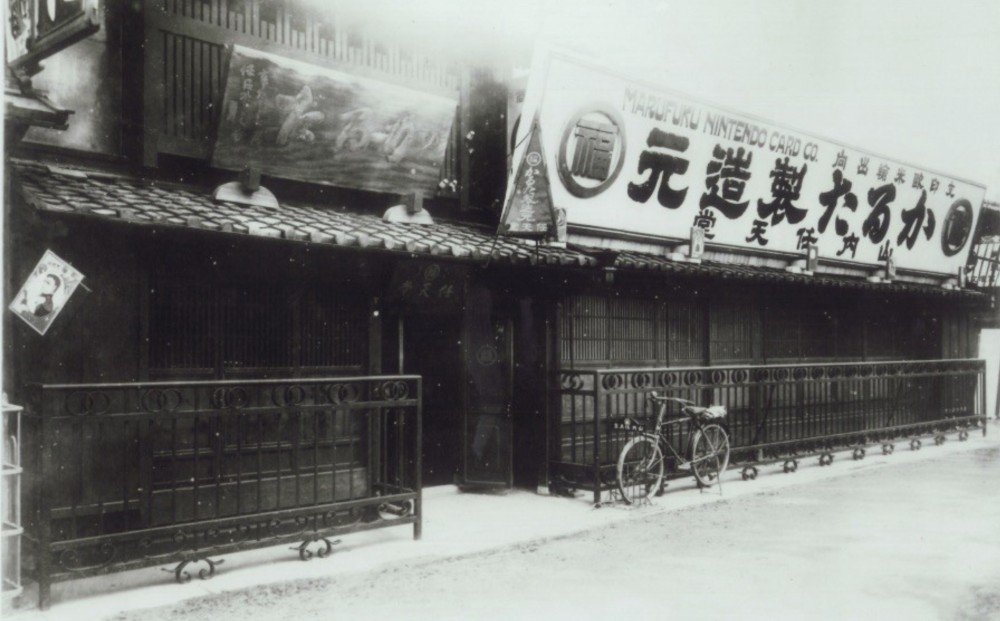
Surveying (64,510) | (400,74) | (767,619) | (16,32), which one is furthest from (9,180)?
(767,619)

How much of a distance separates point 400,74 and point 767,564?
25.7 ft

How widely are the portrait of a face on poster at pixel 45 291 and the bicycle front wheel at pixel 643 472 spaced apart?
23.5ft

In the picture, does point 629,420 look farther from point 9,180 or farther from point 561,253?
point 9,180

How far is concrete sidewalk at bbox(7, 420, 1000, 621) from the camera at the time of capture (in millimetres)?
7070

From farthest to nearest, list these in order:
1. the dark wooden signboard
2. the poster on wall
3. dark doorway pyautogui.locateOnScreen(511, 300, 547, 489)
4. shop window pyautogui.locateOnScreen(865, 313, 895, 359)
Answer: shop window pyautogui.locateOnScreen(865, 313, 895, 359) < dark doorway pyautogui.locateOnScreen(511, 300, 547, 489) < the dark wooden signboard < the poster on wall

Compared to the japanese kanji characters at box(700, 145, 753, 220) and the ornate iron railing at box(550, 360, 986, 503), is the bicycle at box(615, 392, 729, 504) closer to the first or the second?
the ornate iron railing at box(550, 360, 986, 503)

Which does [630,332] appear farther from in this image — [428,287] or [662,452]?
[428,287]

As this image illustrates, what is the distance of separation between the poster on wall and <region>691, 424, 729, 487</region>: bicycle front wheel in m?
5.67

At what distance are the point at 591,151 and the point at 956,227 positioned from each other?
A: 12940 mm

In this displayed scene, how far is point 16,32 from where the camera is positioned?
702 centimetres

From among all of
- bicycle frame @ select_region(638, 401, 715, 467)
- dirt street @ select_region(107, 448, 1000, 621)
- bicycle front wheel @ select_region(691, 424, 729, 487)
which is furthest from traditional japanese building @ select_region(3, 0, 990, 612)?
dirt street @ select_region(107, 448, 1000, 621)

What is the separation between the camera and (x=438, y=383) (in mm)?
12531

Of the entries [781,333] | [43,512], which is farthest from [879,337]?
[43,512]

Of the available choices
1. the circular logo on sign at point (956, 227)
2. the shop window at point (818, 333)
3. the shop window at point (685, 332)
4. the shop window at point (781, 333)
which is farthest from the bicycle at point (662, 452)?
the circular logo on sign at point (956, 227)
